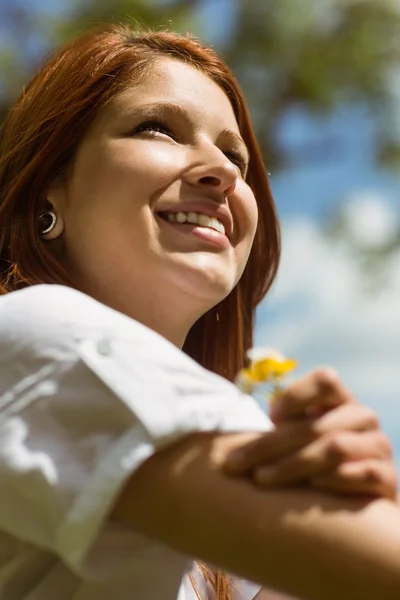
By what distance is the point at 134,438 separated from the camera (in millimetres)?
542

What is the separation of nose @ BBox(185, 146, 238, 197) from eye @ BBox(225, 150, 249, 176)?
118mm

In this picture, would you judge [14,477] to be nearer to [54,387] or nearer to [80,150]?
[54,387]

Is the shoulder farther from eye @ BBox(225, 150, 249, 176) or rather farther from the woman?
eye @ BBox(225, 150, 249, 176)

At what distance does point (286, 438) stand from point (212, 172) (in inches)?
18.8

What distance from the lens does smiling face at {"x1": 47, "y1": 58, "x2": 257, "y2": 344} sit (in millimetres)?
903

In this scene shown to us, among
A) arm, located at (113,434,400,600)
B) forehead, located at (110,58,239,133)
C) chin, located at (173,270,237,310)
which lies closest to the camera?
arm, located at (113,434,400,600)

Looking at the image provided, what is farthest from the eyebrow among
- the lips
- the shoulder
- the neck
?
the shoulder

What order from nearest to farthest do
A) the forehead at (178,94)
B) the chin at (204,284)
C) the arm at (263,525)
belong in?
the arm at (263,525), the chin at (204,284), the forehead at (178,94)

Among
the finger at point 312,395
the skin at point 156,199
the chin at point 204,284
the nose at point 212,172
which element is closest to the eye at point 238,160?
the skin at point 156,199

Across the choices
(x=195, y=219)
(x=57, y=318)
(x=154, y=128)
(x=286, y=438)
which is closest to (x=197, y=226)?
(x=195, y=219)

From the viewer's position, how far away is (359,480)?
1.73 ft

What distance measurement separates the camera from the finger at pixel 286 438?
54cm

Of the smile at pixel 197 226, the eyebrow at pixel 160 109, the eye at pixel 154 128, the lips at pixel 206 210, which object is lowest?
the smile at pixel 197 226

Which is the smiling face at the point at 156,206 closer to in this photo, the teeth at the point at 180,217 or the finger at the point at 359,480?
the teeth at the point at 180,217
